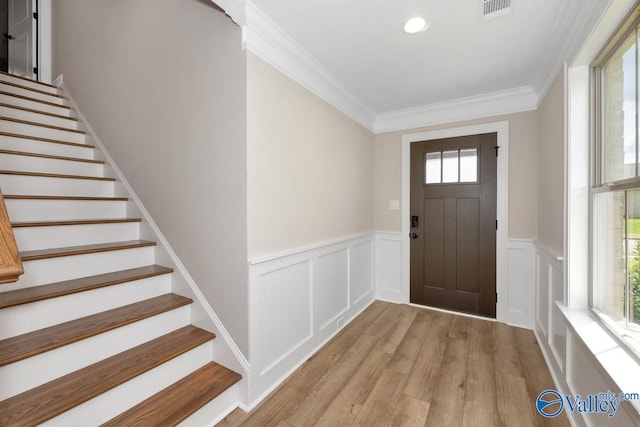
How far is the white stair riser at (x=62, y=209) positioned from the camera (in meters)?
1.92

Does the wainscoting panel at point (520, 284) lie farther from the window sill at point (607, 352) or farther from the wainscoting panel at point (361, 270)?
the wainscoting panel at point (361, 270)

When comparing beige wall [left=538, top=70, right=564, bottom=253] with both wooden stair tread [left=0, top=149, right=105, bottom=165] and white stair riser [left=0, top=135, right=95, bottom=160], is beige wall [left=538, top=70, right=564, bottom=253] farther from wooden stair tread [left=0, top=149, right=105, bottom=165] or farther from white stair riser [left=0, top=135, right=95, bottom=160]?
white stair riser [left=0, top=135, right=95, bottom=160]

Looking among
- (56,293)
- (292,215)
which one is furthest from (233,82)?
(56,293)

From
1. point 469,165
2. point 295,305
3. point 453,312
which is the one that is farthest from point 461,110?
point 295,305

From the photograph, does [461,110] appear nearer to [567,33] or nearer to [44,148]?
[567,33]

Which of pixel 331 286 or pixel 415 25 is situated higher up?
pixel 415 25

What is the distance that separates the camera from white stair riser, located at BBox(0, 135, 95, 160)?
227cm

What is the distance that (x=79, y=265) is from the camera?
1.80m

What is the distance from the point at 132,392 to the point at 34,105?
337 centimetres

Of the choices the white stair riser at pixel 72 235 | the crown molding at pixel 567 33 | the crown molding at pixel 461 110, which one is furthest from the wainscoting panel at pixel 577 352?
the white stair riser at pixel 72 235

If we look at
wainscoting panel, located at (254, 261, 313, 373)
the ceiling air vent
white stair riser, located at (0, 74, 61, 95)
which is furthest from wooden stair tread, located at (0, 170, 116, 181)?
the ceiling air vent

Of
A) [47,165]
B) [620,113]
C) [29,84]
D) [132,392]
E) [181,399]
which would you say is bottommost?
[181,399]

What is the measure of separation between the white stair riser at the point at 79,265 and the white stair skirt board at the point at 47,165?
1.12 metres

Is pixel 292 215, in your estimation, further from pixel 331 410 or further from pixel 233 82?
pixel 331 410
